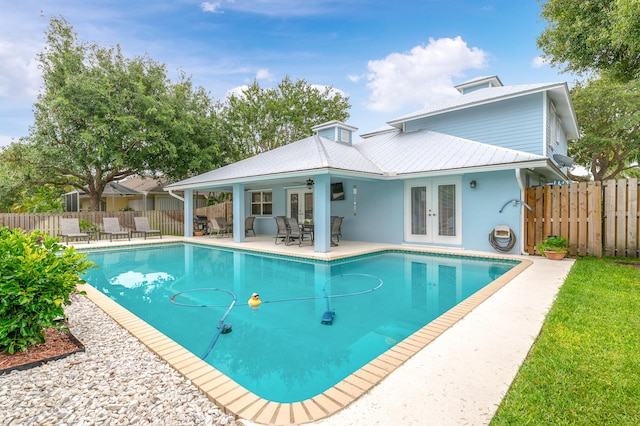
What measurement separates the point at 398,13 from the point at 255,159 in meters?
8.86

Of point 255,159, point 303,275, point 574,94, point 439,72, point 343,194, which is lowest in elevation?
point 303,275

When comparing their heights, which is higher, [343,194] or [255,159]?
[255,159]

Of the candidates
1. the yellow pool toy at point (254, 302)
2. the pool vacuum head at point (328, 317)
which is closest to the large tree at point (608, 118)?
the pool vacuum head at point (328, 317)

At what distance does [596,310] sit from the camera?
4488mm

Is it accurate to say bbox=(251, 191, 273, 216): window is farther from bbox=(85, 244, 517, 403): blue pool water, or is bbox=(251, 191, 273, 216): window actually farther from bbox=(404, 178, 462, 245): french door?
bbox=(404, 178, 462, 245): french door

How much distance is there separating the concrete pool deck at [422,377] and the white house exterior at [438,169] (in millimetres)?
6179

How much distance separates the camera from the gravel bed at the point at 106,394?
2.29 m

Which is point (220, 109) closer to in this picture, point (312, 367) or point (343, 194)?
point (343, 194)

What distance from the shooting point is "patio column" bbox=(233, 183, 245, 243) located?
45.4 ft

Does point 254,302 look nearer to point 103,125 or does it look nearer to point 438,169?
point 438,169

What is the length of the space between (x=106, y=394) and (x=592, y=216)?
1108 centimetres

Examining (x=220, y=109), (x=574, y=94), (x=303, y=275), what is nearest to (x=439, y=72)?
(x=574, y=94)

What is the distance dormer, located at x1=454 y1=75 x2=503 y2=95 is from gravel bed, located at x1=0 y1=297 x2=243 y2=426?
1633cm

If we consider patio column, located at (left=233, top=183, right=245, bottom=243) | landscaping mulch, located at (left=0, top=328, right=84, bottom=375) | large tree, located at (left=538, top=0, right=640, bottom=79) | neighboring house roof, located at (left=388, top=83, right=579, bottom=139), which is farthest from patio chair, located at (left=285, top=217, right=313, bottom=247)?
large tree, located at (left=538, top=0, right=640, bottom=79)
